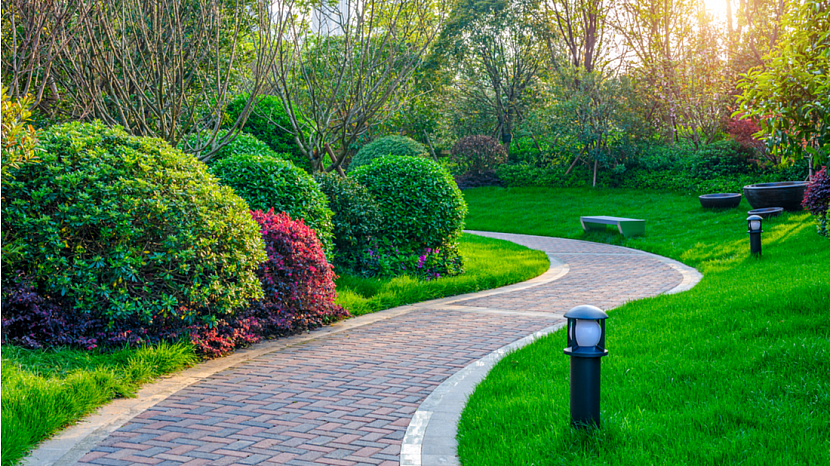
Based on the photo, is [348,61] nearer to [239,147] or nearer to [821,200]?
[239,147]

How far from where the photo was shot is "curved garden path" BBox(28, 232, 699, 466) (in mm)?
4098

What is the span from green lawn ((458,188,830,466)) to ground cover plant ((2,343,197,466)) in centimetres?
272

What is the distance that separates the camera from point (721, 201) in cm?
2112

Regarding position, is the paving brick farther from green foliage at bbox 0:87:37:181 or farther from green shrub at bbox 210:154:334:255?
green foliage at bbox 0:87:37:181

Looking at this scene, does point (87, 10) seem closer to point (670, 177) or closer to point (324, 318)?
point (324, 318)

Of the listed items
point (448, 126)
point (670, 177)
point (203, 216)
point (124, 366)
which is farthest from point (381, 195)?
point (448, 126)

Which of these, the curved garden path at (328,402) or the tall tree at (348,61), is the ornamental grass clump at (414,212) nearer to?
the tall tree at (348,61)

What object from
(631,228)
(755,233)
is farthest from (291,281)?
(631,228)

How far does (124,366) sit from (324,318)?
2831 millimetres

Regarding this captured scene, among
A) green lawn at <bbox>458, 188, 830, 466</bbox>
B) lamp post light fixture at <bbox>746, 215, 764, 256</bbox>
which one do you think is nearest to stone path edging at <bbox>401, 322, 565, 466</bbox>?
green lawn at <bbox>458, 188, 830, 466</bbox>

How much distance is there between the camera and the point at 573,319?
12.9 ft

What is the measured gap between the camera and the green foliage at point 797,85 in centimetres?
610

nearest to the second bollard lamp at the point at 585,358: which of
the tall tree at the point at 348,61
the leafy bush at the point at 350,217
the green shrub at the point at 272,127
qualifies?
the tall tree at the point at 348,61

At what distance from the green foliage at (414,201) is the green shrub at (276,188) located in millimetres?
1889
